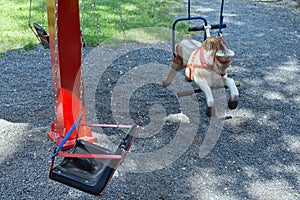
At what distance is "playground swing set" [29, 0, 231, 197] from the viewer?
212cm

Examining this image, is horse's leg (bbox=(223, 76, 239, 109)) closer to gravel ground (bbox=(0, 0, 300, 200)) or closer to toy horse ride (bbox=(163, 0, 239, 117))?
toy horse ride (bbox=(163, 0, 239, 117))

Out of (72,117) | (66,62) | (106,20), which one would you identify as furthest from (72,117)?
(106,20)

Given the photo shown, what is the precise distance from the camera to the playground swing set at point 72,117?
83.3 inches

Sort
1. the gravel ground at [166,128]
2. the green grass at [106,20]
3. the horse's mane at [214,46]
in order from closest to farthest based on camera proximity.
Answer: the gravel ground at [166,128], the horse's mane at [214,46], the green grass at [106,20]

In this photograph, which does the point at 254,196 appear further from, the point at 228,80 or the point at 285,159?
the point at 228,80

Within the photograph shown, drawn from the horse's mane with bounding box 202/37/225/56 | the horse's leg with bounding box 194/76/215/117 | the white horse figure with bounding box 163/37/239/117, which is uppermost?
the horse's mane with bounding box 202/37/225/56

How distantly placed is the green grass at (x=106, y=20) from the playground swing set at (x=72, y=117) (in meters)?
2.09

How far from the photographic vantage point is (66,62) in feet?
8.85

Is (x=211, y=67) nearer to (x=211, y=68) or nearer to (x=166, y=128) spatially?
(x=211, y=68)

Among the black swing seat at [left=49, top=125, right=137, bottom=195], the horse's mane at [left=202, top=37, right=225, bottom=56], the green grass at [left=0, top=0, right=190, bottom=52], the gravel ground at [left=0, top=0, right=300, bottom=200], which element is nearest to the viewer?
the black swing seat at [left=49, top=125, right=137, bottom=195]

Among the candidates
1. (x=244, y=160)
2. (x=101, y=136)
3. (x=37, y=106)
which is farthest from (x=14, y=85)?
(x=244, y=160)

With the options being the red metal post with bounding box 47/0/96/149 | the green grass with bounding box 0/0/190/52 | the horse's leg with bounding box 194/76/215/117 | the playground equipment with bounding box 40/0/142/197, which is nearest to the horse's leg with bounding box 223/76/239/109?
the horse's leg with bounding box 194/76/215/117

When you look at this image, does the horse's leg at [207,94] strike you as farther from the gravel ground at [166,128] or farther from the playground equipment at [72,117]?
the playground equipment at [72,117]

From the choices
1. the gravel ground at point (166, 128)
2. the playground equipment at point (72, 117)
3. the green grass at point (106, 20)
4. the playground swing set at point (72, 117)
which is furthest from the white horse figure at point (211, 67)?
the green grass at point (106, 20)
